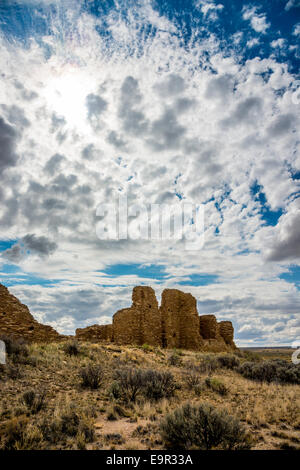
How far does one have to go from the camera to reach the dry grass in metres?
4.75

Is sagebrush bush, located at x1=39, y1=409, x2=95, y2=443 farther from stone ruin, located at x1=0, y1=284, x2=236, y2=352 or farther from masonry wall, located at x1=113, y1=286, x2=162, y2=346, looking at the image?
masonry wall, located at x1=113, y1=286, x2=162, y2=346

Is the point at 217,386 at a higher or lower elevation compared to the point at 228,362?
higher

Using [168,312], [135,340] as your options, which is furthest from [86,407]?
[168,312]

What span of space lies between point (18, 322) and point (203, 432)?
1193cm

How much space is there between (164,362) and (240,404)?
22.0 feet

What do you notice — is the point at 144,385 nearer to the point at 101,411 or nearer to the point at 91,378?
the point at 91,378

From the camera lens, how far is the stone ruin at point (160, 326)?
2002 cm

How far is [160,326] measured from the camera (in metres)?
21.9

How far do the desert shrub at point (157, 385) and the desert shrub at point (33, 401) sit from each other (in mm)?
3056

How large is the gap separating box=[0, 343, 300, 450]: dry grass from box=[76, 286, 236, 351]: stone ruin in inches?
362

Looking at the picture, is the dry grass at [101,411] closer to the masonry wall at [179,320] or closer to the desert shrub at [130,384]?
the desert shrub at [130,384]

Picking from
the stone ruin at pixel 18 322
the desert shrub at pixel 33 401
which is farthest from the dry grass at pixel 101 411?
the stone ruin at pixel 18 322

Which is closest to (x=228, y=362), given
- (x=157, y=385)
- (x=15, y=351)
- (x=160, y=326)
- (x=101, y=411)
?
(x=157, y=385)
